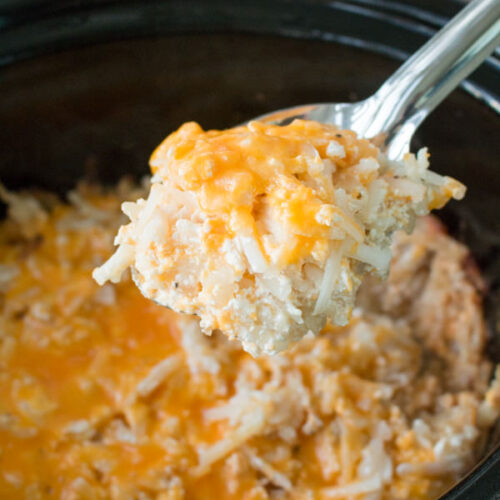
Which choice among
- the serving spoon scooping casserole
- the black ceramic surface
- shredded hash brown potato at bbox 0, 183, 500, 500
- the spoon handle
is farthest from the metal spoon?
shredded hash brown potato at bbox 0, 183, 500, 500

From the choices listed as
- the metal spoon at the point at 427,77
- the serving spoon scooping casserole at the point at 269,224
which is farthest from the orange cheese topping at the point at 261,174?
the metal spoon at the point at 427,77

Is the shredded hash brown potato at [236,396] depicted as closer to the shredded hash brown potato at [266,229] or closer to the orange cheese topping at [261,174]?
the shredded hash brown potato at [266,229]

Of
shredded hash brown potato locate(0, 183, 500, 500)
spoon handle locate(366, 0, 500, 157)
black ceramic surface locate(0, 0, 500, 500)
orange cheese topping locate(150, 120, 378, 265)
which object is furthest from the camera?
black ceramic surface locate(0, 0, 500, 500)

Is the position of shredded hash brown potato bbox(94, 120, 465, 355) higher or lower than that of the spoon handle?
lower

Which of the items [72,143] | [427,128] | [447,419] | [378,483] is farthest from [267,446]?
[72,143]

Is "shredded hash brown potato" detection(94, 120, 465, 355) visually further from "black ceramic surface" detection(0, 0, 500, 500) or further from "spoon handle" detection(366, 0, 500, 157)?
"black ceramic surface" detection(0, 0, 500, 500)

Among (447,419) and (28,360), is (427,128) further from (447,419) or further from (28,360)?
(28,360)
